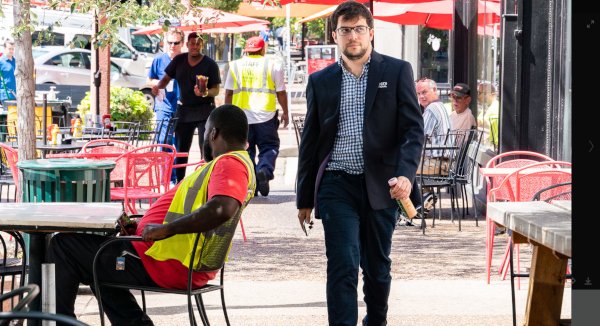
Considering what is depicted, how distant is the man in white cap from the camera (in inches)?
503

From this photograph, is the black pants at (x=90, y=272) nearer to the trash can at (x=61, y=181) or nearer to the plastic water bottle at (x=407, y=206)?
the plastic water bottle at (x=407, y=206)

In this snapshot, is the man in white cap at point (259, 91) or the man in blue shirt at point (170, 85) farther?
the man in blue shirt at point (170, 85)

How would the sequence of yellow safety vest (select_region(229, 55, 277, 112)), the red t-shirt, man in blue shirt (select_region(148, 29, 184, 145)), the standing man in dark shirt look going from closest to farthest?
the red t-shirt < yellow safety vest (select_region(229, 55, 277, 112)) < the standing man in dark shirt < man in blue shirt (select_region(148, 29, 184, 145))

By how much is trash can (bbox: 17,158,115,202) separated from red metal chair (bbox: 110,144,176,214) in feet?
7.10

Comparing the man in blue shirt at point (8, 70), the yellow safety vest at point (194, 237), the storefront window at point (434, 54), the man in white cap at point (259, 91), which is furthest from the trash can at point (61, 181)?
the storefront window at point (434, 54)

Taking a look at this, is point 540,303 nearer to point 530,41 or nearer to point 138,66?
point 530,41

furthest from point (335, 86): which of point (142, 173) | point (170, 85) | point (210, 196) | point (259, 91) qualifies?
point (170, 85)

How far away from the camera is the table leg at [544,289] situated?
493 cm

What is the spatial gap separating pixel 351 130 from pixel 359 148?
10 cm

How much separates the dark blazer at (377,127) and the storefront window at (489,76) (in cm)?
578

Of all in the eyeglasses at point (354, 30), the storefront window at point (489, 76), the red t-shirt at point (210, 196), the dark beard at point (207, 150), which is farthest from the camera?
the storefront window at point (489, 76)

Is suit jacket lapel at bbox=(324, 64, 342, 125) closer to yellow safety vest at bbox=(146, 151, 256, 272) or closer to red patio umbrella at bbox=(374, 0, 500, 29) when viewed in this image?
yellow safety vest at bbox=(146, 151, 256, 272)

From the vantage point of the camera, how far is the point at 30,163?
22.1ft

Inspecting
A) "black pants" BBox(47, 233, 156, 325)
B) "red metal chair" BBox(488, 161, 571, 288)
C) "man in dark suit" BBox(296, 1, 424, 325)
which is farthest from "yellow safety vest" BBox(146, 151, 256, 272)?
"red metal chair" BBox(488, 161, 571, 288)
